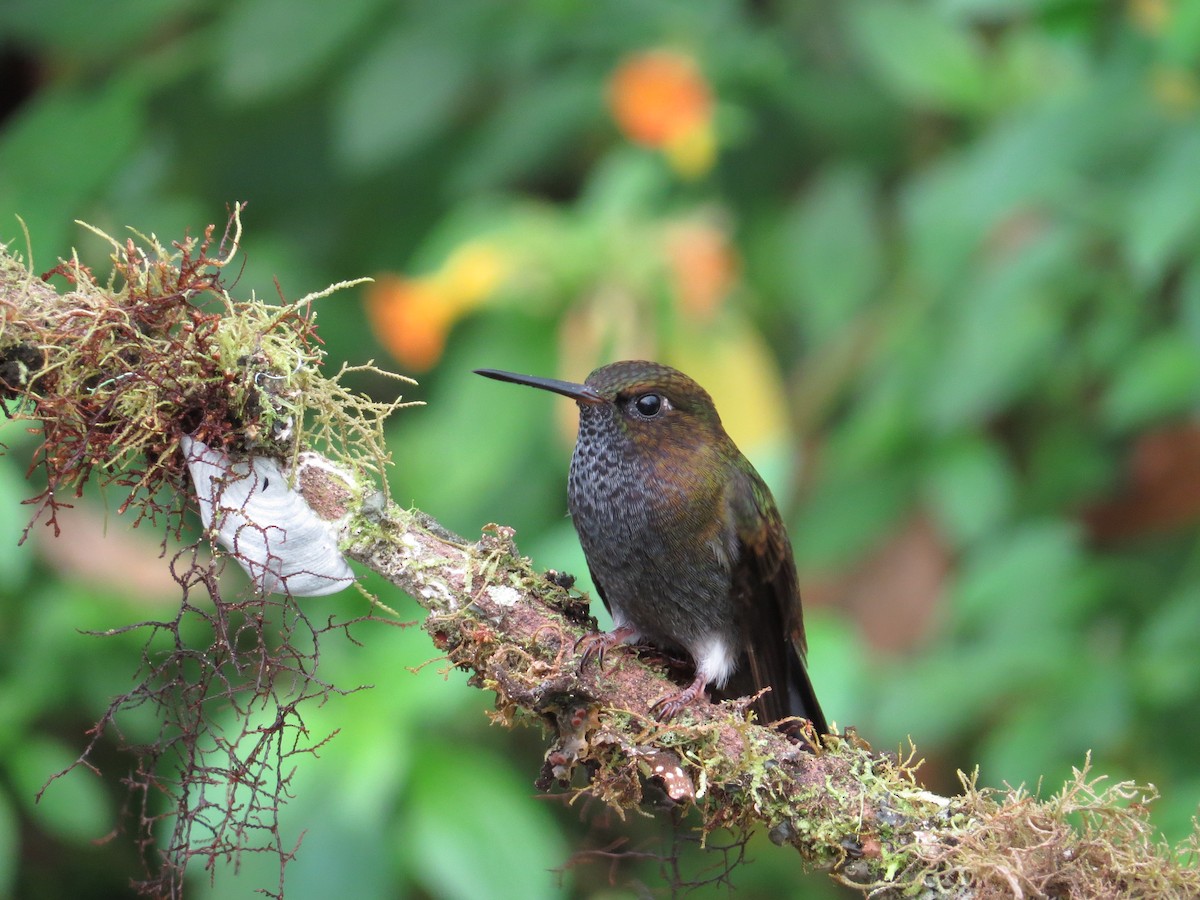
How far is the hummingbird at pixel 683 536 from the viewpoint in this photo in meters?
2.45

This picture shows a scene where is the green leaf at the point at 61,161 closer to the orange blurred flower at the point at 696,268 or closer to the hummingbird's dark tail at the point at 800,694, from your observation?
the orange blurred flower at the point at 696,268

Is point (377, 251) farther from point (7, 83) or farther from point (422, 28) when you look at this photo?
point (7, 83)

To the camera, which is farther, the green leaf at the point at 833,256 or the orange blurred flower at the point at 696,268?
the green leaf at the point at 833,256

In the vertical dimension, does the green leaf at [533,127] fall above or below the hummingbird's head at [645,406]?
above

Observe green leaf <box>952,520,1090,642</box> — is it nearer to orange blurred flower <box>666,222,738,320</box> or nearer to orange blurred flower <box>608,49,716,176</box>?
orange blurred flower <box>666,222,738,320</box>

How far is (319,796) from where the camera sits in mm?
3676

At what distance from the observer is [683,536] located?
2.46m

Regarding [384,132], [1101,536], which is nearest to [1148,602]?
[1101,536]

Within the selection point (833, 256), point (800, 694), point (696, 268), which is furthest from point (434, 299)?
point (800, 694)

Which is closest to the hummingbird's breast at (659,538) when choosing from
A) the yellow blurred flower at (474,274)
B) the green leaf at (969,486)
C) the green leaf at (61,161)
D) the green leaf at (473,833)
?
the green leaf at (473,833)

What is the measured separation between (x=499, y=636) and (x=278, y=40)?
9.92 feet

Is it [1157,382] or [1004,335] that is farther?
[1004,335]

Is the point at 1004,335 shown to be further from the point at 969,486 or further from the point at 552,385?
the point at 552,385

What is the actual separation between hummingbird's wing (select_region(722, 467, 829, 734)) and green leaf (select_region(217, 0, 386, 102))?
8.04 feet
